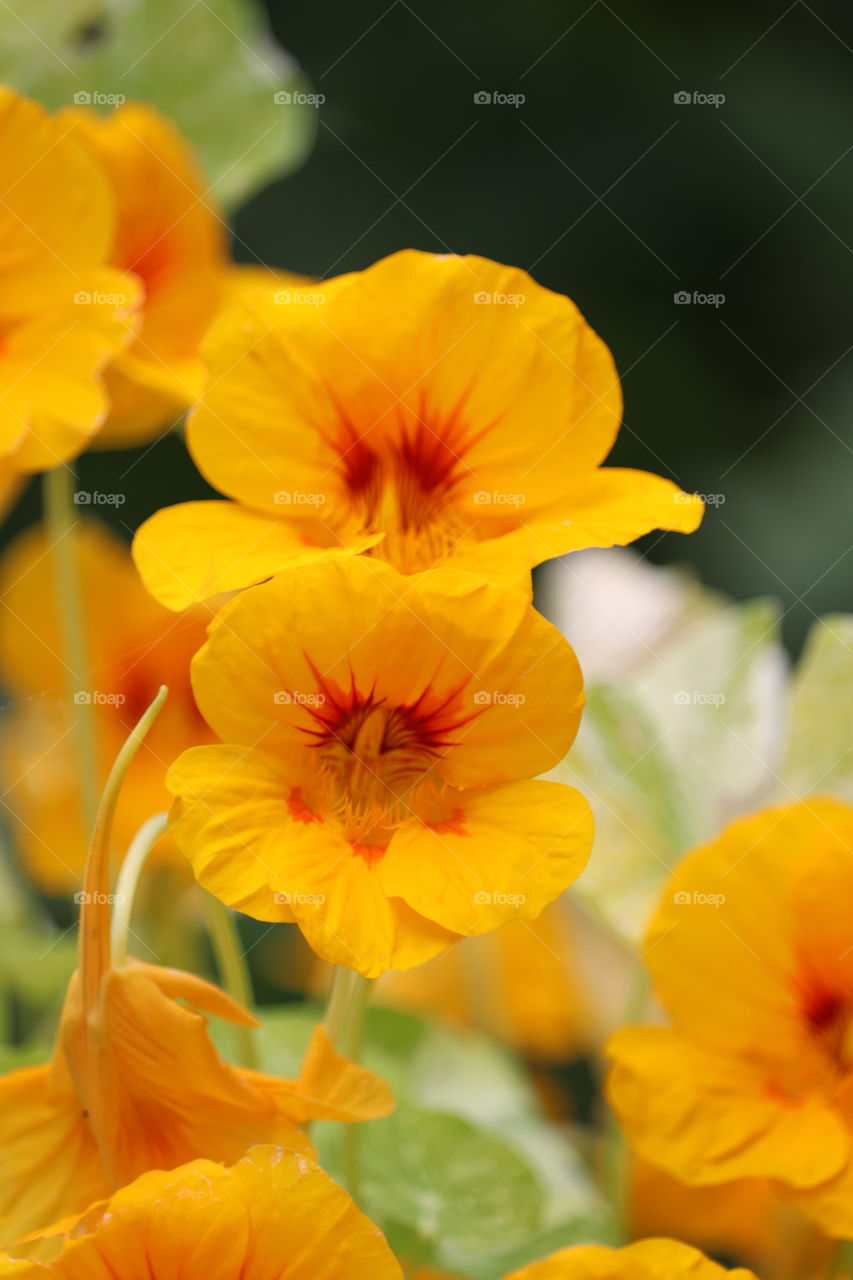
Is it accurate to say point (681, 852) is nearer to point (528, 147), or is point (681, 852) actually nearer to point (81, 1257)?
point (81, 1257)

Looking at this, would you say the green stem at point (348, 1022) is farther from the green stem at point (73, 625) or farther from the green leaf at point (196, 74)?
the green leaf at point (196, 74)

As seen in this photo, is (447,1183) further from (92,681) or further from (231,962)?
(92,681)

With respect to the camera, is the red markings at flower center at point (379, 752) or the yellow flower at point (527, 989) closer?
the red markings at flower center at point (379, 752)

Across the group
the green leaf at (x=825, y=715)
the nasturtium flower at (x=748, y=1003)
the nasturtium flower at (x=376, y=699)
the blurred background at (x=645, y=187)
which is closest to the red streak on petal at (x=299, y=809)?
the nasturtium flower at (x=376, y=699)

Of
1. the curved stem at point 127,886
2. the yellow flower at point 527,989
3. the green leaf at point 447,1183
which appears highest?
the curved stem at point 127,886

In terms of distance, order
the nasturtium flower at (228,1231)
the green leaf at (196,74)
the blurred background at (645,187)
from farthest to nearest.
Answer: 1. the blurred background at (645,187)
2. the green leaf at (196,74)
3. the nasturtium flower at (228,1231)

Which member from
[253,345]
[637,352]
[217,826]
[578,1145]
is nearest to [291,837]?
[217,826]

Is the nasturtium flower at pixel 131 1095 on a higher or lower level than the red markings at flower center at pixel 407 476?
lower
